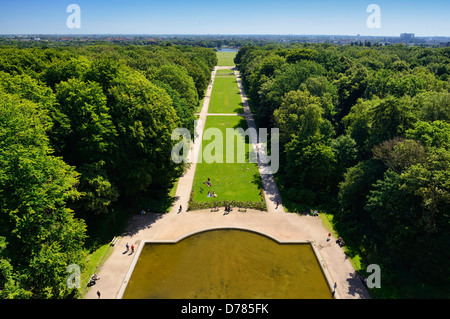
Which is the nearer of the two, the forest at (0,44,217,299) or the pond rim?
the forest at (0,44,217,299)

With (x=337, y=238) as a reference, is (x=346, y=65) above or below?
above

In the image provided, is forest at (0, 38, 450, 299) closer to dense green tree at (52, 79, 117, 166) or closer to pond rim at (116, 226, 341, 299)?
dense green tree at (52, 79, 117, 166)

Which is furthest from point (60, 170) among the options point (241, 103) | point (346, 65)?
point (346, 65)

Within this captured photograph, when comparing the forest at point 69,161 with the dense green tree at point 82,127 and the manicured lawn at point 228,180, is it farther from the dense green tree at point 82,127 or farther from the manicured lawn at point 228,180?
the manicured lawn at point 228,180

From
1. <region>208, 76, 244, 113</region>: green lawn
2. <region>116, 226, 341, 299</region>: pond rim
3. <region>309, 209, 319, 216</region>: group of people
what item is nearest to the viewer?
<region>116, 226, 341, 299</region>: pond rim

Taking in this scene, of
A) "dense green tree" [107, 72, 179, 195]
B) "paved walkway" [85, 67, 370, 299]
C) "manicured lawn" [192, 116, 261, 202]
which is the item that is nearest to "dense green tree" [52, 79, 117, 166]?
"dense green tree" [107, 72, 179, 195]

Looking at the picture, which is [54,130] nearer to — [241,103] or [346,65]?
[241,103]

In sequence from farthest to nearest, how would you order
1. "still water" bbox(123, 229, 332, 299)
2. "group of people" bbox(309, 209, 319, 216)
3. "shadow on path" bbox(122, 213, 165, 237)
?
1. "group of people" bbox(309, 209, 319, 216)
2. "shadow on path" bbox(122, 213, 165, 237)
3. "still water" bbox(123, 229, 332, 299)
